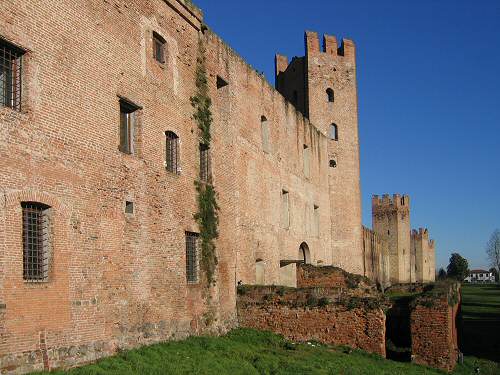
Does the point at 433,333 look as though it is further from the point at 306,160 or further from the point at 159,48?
the point at 306,160

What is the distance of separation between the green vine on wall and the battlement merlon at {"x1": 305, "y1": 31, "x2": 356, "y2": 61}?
58.1 ft

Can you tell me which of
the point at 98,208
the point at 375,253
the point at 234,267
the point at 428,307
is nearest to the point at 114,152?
the point at 98,208

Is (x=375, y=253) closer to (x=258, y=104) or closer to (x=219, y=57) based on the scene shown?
(x=258, y=104)

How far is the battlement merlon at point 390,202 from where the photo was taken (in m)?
65.9

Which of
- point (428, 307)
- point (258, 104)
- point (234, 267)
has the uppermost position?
point (258, 104)

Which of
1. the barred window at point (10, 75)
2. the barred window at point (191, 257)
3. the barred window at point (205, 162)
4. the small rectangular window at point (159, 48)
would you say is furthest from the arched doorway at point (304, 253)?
the barred window at point (10, 75)

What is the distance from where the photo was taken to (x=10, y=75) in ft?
35.2

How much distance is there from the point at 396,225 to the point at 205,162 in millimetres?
50382

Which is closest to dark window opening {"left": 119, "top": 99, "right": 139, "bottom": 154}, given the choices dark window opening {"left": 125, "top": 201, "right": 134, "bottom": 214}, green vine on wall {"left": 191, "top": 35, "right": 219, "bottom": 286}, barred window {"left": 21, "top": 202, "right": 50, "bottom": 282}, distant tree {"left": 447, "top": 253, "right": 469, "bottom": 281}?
dark window opening {"left": 125, "top": 201, "right": 134, "bottom": 214}

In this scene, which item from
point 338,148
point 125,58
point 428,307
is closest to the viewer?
point 125,58

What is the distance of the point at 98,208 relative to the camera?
12.5 metres

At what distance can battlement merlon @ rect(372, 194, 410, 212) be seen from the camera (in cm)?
6594

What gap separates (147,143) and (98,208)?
8.33ft

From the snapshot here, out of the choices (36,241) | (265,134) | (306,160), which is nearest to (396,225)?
(306,160)
